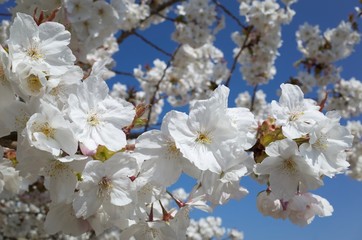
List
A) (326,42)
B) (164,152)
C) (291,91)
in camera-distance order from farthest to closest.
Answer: (326,42) < (291,91) < (164,152)

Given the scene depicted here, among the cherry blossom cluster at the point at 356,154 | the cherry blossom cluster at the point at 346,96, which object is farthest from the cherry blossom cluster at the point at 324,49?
the cherry blossom cluster at the point at 356,154

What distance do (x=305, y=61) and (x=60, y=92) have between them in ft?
19.3

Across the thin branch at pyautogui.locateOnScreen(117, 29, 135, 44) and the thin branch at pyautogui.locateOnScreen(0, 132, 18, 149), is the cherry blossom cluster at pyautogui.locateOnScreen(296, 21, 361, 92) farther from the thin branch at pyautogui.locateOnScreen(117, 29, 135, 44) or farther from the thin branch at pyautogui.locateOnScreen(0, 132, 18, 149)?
the thin branch at pyautogui.locateOnScreen(0, 132, 18, 149)

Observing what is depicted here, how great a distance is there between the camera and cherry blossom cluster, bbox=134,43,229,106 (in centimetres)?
731

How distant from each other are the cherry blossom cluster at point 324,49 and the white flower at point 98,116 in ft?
18.7

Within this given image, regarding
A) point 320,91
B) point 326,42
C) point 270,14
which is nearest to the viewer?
point 270,14

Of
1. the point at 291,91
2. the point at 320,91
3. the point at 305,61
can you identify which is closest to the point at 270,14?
the point at 305,61

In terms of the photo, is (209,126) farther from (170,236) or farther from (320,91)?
(320,91)

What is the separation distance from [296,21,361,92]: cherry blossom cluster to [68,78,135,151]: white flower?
18.7ft

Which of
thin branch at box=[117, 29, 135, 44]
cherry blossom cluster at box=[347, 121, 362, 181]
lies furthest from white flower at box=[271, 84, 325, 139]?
cherry blossom cluster at box=[347, 121, 362, 181]

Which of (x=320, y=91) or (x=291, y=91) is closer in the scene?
(x=291, y=91)

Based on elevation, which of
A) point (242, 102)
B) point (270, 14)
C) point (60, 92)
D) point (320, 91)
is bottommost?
point (60, 92)

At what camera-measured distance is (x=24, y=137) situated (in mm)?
1214

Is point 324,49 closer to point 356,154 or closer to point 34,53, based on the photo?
point 356,154
